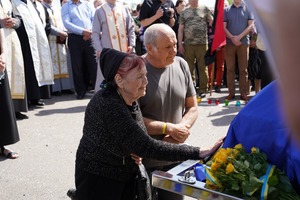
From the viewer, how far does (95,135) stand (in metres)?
2.38

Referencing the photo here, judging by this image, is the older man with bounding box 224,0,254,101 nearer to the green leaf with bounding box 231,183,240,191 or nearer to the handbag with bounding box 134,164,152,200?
the handbag with bounding box 134,164,152,200

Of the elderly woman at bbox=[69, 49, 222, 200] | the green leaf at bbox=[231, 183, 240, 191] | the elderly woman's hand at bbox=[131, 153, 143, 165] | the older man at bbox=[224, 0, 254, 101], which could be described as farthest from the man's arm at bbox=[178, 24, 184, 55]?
the green leaf at bbox=[231, 183, 240, 191]

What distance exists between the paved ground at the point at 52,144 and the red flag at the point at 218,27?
3.60ft

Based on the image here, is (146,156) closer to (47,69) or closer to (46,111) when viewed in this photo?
(46,111)

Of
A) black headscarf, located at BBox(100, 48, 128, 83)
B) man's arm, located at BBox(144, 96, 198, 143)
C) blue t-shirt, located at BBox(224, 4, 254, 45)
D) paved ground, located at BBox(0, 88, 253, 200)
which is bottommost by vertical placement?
paved ground, located at BBox(0, 88, 253, 200)

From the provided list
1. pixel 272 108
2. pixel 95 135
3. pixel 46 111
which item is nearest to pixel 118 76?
pixel 95 135

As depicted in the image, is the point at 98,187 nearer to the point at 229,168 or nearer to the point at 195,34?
the point at 229,168

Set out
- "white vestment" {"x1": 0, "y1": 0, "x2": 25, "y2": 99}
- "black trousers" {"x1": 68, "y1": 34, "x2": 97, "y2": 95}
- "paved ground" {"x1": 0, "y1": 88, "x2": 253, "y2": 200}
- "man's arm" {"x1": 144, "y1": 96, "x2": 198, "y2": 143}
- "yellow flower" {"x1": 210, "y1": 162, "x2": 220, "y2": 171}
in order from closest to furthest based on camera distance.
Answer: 1. "yellow flower" {"x1": 210, "y1": 162, "x2": 220, "y2": 171}
2. "man's arm" {"x1": 144, "y1": 96, "x2": 198, "y2": 143}
3. "paved ground" {"x1": 0, "y1": 88, "x2": 253, "y2": 200}
4. "white vestment" {"x1": 0, "y1": 0, "x2": 25, "y2": 99}
5. "black trousers" {"x1": 68, "y1": 34, "x2": 97, "y2": 95}

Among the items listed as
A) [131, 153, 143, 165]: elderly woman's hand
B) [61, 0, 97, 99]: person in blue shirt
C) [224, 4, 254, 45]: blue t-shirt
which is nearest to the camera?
[131, 153, 143, 165]: elderly woman's hand

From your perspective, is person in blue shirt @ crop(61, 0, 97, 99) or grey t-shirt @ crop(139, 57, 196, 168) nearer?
grey t-shirt @ crop(139, 57, 196, 168)

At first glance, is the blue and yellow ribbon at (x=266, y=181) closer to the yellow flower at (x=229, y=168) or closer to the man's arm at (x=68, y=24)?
the yellow flower at (x=229, y=168)

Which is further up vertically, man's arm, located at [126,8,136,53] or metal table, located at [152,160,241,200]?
man's arm, located at [126,8,136,53]

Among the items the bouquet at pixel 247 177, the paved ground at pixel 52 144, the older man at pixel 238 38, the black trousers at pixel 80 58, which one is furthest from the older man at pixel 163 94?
the black trousers at pixel 80 58

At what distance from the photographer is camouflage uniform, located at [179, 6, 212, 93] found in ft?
27.6
